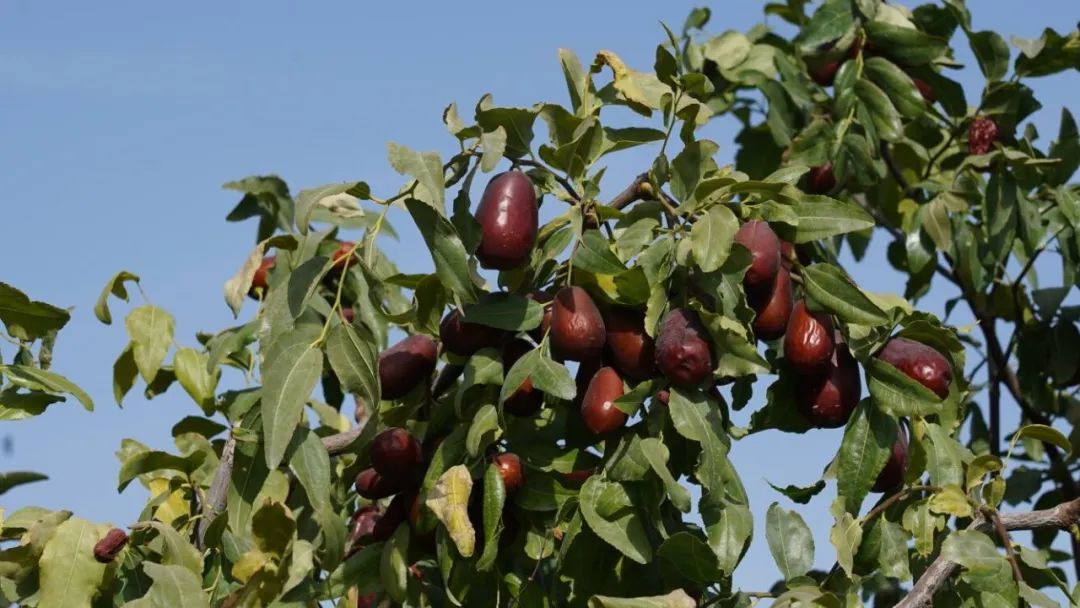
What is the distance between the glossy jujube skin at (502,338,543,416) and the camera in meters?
2.34

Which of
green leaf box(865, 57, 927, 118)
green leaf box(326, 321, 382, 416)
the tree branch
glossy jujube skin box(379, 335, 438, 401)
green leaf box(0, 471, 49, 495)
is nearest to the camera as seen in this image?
the tree branch

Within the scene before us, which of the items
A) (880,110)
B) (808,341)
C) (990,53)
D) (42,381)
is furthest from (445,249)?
(990,53)

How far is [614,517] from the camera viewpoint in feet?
7.38

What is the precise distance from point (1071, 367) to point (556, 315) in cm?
222

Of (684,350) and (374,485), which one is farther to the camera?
(374,485)

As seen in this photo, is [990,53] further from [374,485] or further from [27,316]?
[27,316]

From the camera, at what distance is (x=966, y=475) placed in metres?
2.45

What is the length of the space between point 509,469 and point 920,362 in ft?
2.23

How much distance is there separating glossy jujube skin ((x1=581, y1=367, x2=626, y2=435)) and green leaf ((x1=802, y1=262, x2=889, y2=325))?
0.35 meters

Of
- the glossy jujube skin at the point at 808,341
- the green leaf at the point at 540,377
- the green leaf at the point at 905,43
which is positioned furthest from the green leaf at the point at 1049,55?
the green leaf at the point at 540,377

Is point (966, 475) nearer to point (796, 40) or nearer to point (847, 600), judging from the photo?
point (847, 600)

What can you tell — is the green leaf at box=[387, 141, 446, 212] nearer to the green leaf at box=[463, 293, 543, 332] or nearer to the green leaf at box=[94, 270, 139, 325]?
the green leaf at box=[463, 293, 543, 332]

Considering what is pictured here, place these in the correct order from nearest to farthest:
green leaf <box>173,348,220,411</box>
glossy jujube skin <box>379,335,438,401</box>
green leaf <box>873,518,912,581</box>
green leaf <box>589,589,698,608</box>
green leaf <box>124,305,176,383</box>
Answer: green leaf <box>589,589,698,608</box>
green leaf <box>873,518,912,581</box>
glossy jujube skin <box>379,335,438,401</box>
green leaf <box>124,305,176,383</box>
green leaf <box>173,348,220,411</box>

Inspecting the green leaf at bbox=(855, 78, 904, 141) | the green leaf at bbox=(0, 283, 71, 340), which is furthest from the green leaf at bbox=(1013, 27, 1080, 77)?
the green leaf at bbox=(0, 283, 71, 340)
